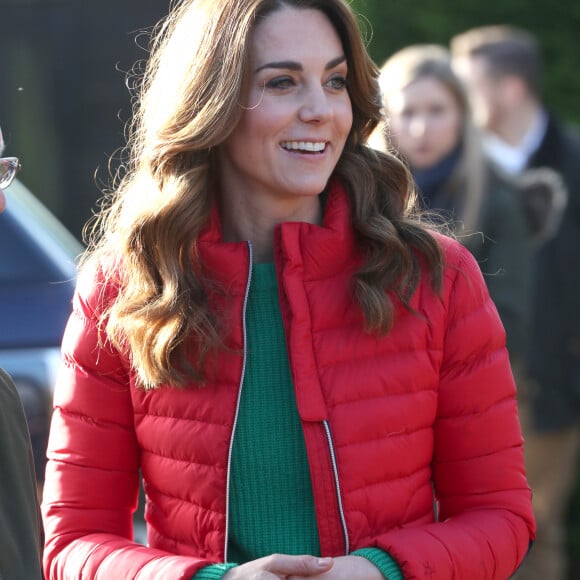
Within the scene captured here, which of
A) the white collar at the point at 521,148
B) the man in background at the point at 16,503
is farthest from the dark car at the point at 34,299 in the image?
the white collar at the point at 521,148

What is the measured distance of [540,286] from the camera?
603 centimetres

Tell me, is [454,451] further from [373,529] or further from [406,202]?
[406,202]

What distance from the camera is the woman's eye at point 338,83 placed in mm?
2871

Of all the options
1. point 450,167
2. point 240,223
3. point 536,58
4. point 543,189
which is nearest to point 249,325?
point 240,223

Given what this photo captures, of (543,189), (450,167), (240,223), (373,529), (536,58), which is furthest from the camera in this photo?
(536,58)

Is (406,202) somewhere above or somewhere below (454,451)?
above

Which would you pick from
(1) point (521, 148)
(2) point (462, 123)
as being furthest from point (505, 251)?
(1) point (521, 148)

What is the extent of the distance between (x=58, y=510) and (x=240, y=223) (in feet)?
2.39

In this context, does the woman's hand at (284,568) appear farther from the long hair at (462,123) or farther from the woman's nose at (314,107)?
the long hair at (462,123)

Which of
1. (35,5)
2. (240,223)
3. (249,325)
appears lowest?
(249,325)

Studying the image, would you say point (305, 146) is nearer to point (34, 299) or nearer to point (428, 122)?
point (34, 299)

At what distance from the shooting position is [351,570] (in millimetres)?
2541

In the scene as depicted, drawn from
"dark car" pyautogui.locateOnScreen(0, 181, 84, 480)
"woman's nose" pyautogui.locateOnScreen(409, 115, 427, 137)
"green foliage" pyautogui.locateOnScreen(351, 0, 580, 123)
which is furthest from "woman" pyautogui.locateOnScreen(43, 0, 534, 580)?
"green foliage" pyautogui.locateOnScreen(351, 0, 580, 123)

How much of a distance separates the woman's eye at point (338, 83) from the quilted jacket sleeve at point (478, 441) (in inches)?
18.2
